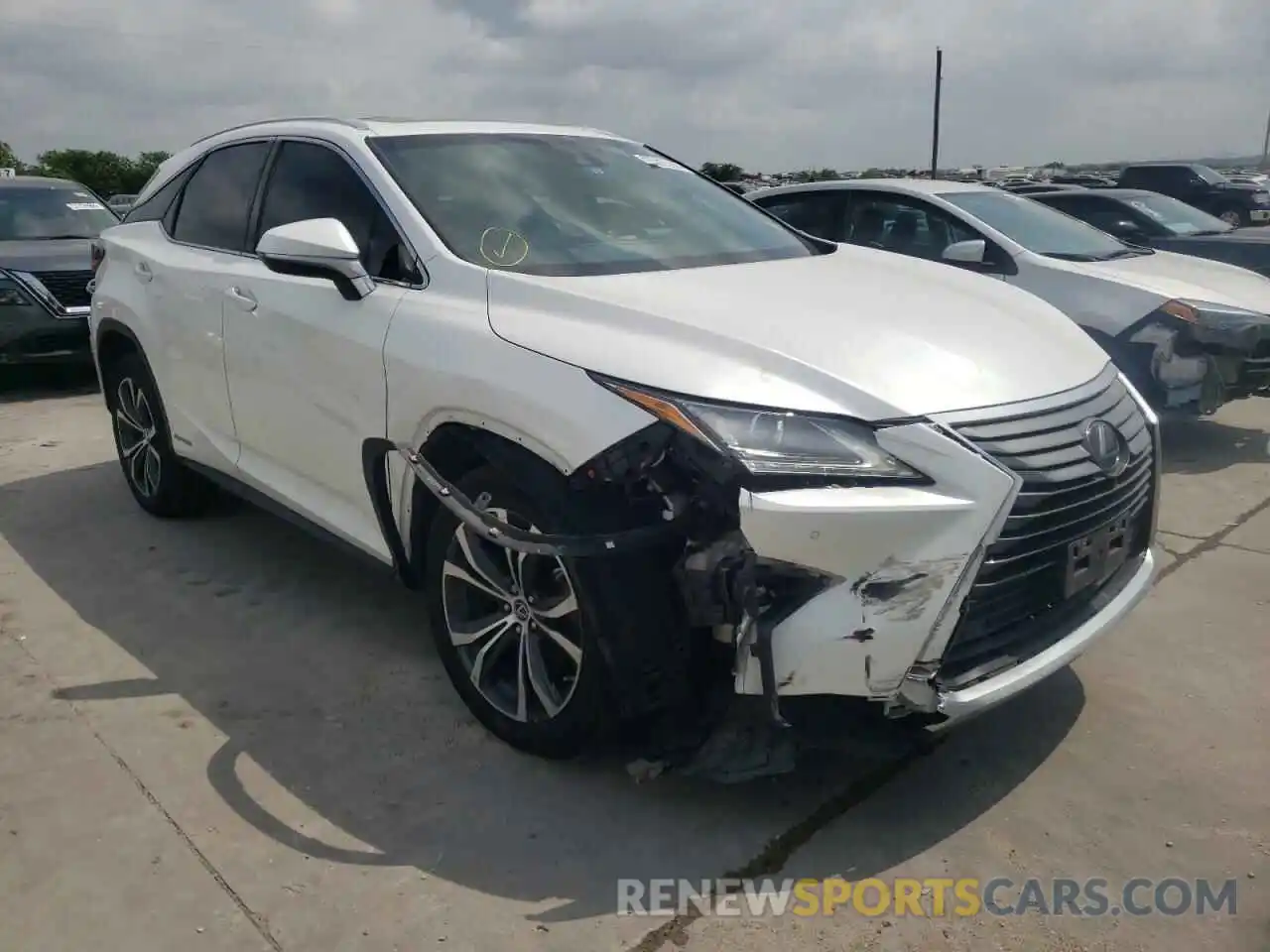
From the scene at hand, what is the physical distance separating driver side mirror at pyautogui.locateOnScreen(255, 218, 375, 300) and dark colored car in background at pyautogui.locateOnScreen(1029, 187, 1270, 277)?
6513 millimetres

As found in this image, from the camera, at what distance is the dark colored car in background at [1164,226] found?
337 inches

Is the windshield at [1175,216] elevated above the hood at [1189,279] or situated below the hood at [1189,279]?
above

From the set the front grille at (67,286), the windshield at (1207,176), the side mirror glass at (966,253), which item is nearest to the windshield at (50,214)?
the front grille at (67,286)

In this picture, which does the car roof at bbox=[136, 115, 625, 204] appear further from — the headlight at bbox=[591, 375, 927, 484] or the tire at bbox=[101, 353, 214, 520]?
the headlight at bbox=[591, 375, 927, 484]

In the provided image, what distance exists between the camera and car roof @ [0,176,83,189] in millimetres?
9641

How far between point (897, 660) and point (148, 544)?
12.2 feet

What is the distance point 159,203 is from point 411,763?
10.4 feet

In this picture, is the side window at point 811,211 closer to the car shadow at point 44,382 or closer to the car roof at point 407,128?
the car roof at point 407,128

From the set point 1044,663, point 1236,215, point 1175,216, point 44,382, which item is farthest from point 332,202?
point 1236,215

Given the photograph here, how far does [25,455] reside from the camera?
6.59 m

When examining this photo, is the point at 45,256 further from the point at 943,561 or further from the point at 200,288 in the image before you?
the point at 943,561

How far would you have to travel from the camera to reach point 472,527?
2873 millimetres

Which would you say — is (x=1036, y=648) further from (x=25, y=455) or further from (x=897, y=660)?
(x=25, y=455)

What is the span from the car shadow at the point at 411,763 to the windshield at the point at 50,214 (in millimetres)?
5811
